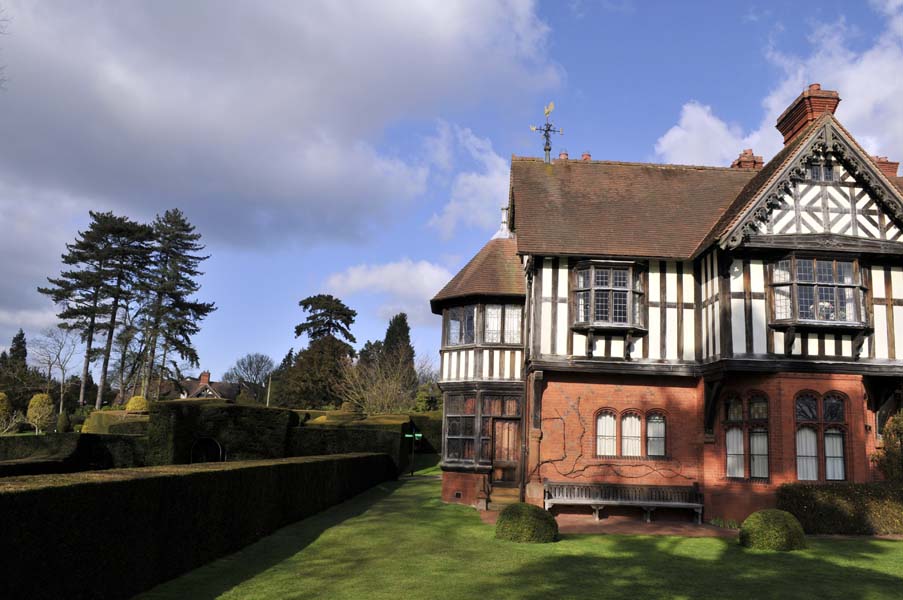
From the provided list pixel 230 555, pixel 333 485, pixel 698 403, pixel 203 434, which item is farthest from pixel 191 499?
pixel 203 434

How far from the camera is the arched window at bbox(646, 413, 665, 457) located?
68.1 ft

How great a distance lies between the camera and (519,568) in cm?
1292

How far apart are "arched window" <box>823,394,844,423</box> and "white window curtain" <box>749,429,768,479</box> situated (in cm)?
164

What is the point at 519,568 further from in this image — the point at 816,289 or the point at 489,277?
the point at 489,277

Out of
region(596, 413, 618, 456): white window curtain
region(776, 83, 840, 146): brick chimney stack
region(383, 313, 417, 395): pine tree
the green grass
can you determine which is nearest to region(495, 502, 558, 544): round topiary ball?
the green grass

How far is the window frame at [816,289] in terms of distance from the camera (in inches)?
731

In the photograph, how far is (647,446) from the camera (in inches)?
817

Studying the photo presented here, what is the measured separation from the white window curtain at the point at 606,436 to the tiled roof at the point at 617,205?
4690 mm

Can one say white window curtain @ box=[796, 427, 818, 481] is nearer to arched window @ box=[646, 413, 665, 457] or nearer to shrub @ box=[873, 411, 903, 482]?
shrub @ box=[873, 411, 903, 482]

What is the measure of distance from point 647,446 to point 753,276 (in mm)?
5523

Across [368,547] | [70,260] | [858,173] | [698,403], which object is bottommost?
[368,547]

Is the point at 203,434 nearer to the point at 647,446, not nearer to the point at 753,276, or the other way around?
the point at 647,446

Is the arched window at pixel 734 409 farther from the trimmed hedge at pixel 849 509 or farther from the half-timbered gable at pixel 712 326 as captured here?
the trimmed hedge at pixel 849 509

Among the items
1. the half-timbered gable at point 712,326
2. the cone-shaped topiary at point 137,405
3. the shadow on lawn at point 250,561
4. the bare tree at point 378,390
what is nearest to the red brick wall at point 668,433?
the half-timbered gable at point 712,326
